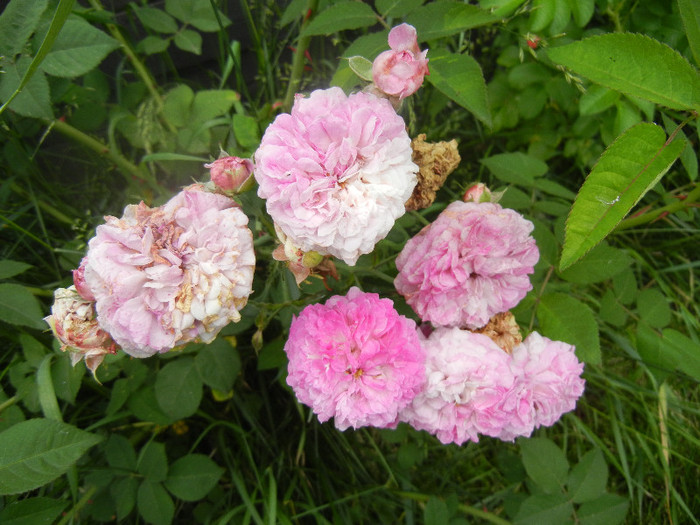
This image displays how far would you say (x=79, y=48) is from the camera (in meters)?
0.99

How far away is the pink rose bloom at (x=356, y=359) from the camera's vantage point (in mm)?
763

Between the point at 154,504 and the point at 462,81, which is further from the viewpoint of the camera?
the point at 154,504

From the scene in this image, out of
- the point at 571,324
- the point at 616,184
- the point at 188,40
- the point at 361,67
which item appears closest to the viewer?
the point at 616,184

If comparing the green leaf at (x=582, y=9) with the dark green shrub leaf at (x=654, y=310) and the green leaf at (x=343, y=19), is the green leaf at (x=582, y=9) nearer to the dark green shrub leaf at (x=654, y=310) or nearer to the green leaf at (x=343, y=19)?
the green leaf at (x=343, y=19)

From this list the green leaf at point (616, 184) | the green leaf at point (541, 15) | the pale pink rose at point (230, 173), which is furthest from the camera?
the green leaf at point (541, 15)

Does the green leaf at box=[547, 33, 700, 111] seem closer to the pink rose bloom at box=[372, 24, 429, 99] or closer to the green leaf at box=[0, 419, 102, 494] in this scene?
the pink rose bloom at box=[372, 24, 429, 99]

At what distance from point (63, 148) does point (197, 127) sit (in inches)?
26.6

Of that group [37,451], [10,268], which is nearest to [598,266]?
[37,451]

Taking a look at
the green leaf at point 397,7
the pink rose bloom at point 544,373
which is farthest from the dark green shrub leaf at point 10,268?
the pink rose bloom at point 544,373

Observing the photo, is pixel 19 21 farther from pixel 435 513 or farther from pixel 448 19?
pixel 435 513

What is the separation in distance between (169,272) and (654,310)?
1043mm

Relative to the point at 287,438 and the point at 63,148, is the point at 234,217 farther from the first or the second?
the point at 63,148

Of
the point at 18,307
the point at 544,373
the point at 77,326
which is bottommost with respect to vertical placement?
the point at 544,373

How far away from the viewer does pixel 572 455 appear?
158cm
